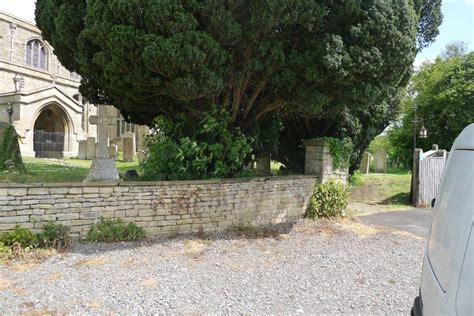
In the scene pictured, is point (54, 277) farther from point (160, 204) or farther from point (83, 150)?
point (83, 150)

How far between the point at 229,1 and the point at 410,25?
3931 millimetres

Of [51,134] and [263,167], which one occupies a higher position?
[51,134]


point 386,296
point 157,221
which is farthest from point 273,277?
point 157,221

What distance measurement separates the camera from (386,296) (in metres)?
4.11

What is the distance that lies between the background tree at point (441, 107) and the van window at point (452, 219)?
64.3 feet

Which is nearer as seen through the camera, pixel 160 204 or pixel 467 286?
pixel 467 286

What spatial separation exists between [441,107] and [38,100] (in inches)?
1009

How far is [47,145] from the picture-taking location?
2241cm

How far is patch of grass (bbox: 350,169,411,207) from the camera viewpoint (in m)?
11.1

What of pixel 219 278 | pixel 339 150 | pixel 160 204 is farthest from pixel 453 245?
pixel 339 150

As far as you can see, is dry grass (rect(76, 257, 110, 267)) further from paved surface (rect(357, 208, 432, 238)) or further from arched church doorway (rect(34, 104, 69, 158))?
arched church doorway (rect(34, 104, 69, 158))

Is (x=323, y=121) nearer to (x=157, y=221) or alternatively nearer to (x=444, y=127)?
(x=157, y=221)

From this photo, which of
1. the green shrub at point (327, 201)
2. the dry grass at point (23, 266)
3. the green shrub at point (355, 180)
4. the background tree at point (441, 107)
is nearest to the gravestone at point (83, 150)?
the green shrub at point (355, 180)

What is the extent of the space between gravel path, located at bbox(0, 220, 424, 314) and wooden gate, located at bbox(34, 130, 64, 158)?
65.4 ft
